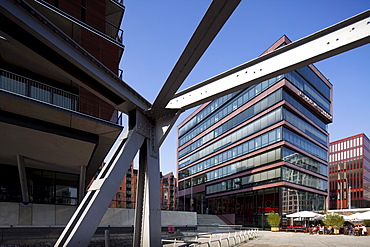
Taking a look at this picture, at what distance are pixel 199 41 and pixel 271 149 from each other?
42.3m

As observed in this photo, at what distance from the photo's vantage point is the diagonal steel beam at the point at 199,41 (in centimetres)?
473

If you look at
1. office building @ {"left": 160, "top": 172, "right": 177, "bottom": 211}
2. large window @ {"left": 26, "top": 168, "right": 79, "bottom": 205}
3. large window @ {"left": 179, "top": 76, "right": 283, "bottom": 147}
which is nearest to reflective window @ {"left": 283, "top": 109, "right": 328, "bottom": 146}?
large window @ {"left": 179, "top": 76, "right": 283, "bottom": 147}

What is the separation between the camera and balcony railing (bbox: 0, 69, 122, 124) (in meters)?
14.4

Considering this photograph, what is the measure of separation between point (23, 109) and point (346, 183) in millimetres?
86994

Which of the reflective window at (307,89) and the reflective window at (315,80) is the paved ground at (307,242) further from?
the reflective window at (315,80)

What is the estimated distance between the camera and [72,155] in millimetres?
20281

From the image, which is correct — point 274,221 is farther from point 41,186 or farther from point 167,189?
point 167,189

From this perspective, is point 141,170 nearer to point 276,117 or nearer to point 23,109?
point 23,109

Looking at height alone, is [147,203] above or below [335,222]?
above

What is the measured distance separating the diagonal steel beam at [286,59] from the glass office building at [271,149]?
38268mm

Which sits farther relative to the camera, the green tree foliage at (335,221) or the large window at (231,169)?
the large window at (231,169)

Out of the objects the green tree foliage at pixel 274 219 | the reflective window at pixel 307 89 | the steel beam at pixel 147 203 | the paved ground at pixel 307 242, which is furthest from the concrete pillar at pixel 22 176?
the reflective window at pixel 307 89

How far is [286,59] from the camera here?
616 centimetres

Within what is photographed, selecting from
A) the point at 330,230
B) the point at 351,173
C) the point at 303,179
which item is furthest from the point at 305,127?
the point at 351,173
